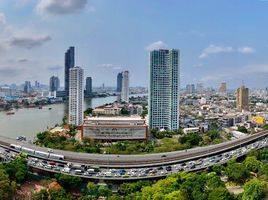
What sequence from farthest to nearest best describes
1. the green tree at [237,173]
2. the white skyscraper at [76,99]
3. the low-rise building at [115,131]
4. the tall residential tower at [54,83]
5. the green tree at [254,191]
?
the tall residential tower at [54,83] → the white skyscraper at [76,99] → the low-rise building at [115,131] → the green tree at [237,173] → the green tree at [254,191]

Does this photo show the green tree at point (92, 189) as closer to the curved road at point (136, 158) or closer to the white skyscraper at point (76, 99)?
the curved road at point (136, 158)

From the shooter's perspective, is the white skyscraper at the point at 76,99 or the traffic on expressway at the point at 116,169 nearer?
the traffic on expressway at the point at 116,169

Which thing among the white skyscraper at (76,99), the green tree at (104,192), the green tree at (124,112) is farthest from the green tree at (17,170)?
the green tree at (124,112)

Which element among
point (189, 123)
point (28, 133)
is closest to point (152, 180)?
point (28, 133)

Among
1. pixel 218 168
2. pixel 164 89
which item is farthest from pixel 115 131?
pixel 218 168

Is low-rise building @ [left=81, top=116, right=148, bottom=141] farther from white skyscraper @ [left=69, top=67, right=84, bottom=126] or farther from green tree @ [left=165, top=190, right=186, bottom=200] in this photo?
green tree @ [left=165, top=190, right=186, bottom=200]

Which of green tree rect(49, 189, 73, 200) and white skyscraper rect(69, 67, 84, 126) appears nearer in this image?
green tree rect(49, 189, 73, 200)

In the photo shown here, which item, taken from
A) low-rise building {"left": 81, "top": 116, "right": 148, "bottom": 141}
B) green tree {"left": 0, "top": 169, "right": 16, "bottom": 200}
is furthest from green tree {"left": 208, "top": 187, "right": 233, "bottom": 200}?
low-rise building {"left": 81, "top": 116, "right": 148, "bottom": 141}

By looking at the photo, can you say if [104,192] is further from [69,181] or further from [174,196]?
[174,196]

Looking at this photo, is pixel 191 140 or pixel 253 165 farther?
pixel 191 140
